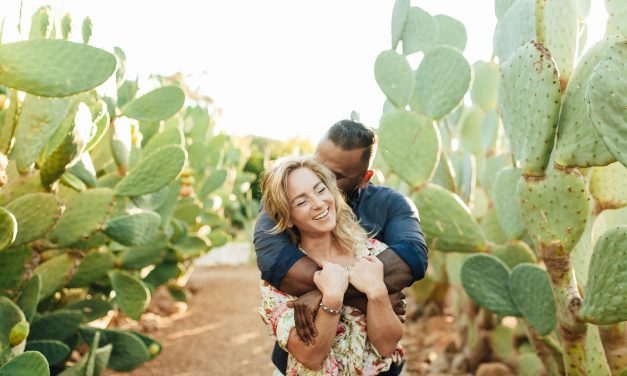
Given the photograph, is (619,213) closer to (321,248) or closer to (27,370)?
(321,248)

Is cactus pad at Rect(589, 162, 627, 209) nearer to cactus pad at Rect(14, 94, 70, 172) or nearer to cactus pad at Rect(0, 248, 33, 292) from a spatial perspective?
cactus pad at Rect(14, 94, 70, 172)

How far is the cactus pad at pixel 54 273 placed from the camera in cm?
219

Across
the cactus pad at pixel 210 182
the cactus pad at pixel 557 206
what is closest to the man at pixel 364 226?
the cactus pad at pixel 557 206

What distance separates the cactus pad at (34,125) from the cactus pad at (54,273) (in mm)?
458

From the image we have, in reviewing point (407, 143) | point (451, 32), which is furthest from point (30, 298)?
point (451, 32)

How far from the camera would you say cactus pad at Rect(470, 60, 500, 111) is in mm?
3150

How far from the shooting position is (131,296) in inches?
98.2

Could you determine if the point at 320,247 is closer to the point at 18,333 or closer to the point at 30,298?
the point at 18,333

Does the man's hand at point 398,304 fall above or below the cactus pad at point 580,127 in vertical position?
below

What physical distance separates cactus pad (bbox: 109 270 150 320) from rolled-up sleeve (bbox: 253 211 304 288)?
1100 millimetres

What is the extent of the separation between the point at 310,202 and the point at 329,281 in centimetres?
20

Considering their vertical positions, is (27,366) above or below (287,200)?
below

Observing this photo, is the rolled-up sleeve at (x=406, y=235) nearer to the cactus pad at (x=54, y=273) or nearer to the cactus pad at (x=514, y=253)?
the cactus pad at (x=514, y=253)

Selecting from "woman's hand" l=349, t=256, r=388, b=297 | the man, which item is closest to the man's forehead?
the man
